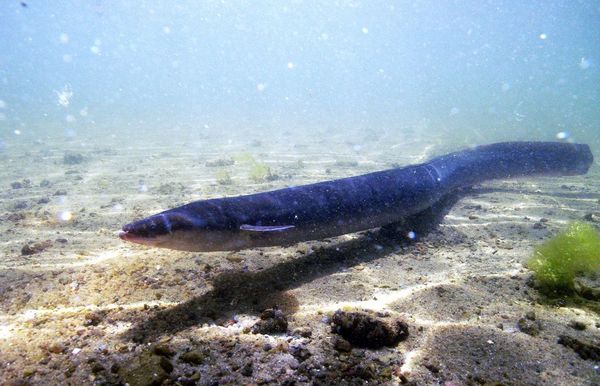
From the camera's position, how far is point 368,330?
2.71m

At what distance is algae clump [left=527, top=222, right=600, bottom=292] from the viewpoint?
352cm

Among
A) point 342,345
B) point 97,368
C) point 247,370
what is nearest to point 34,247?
point 97,368

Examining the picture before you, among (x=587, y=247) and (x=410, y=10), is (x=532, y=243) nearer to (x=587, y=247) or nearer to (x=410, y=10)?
(x=587, y=247)

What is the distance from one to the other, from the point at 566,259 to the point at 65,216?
25.8 feet

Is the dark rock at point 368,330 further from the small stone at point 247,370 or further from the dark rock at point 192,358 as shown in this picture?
the dark rock at point 192,358

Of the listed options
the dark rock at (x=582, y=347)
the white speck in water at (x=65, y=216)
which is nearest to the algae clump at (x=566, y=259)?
the dark rock at (x=582, y=347)

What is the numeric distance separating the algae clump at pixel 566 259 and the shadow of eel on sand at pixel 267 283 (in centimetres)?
168

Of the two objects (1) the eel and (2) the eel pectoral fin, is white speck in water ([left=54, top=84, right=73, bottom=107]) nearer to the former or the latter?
(1) the eel

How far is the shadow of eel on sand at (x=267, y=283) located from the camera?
9.63 feet

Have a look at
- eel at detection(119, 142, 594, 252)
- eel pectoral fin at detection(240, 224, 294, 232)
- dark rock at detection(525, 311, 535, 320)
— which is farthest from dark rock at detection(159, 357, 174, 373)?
dark rock at detection(525, 311, 535, 320)

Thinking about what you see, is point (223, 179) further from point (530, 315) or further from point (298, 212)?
point (530, 315)

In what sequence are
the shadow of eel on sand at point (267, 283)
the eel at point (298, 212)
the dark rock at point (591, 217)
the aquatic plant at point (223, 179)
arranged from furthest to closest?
the aquatic plant at point (223, 179) < the dark rock at point (591, 217) < the eel at point (298, 212) < the shadow of eel on sand at point (267, 283)

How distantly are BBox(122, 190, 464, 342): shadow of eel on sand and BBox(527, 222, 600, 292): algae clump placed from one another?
1.68 m

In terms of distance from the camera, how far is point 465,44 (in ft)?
542
